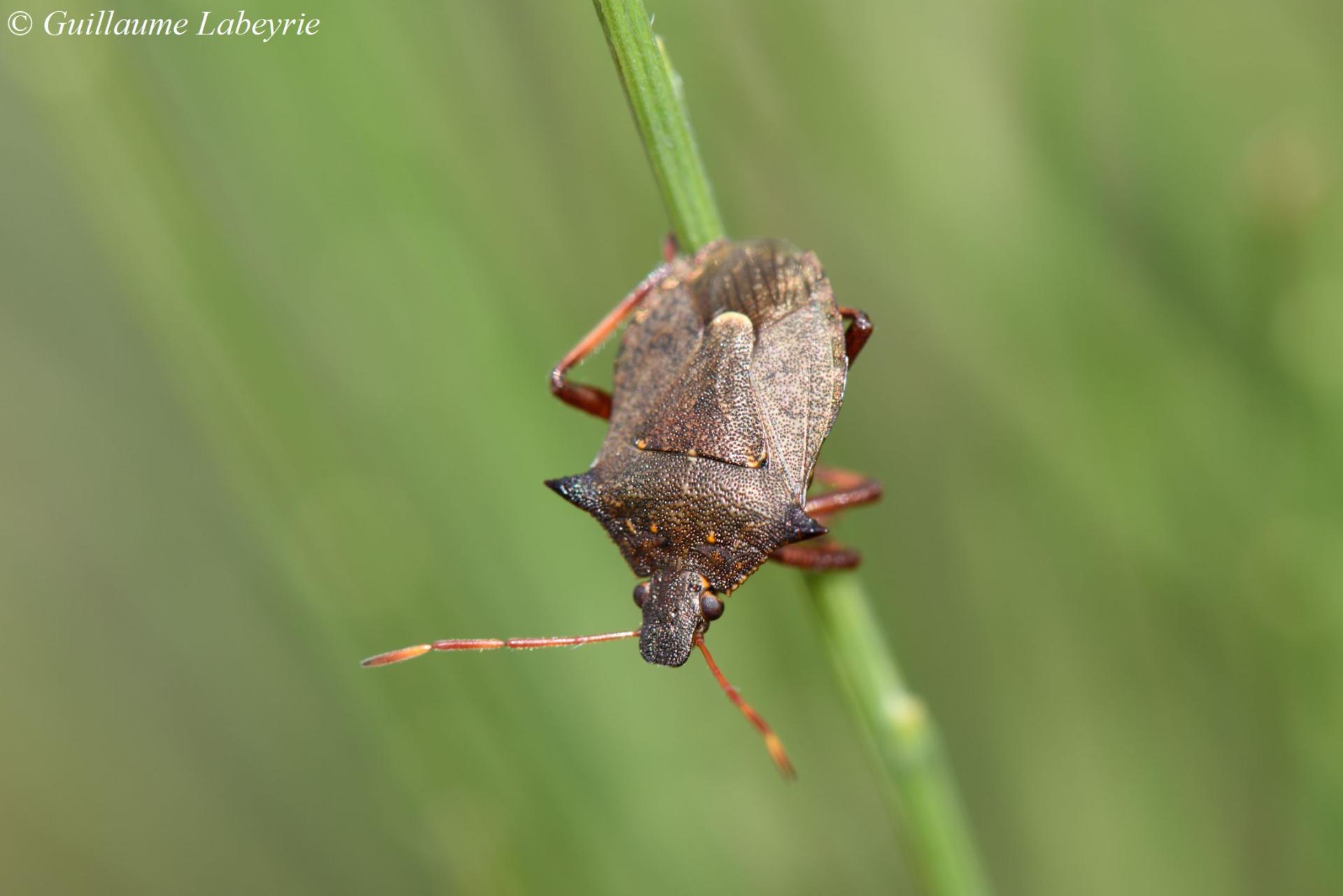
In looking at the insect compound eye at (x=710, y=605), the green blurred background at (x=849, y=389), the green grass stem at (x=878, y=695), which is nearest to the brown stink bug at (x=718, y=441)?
the insect compound eye at (x=710, y=605)

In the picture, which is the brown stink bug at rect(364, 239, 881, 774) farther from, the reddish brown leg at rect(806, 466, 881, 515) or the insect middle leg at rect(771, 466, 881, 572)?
the reddish brown leg at rect(806, 466, 881, 515)

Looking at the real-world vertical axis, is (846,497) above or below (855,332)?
below

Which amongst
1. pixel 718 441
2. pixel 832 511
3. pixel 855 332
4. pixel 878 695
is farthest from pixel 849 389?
pixel 878 695

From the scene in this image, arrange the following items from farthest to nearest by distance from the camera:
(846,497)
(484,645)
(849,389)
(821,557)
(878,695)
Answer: (849,389) → (846,497) → (484,645) → (821,557) → (878,695)

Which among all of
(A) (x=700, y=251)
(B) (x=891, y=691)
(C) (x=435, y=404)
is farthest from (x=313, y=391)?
(B) (x=891, y=691)

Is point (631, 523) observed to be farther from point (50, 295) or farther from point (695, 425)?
point (50, 295)

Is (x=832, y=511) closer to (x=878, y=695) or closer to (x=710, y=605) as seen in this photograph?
(x=710, y=605)

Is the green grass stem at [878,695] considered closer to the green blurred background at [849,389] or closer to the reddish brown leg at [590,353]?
the reddish brown leg at [590,353]
